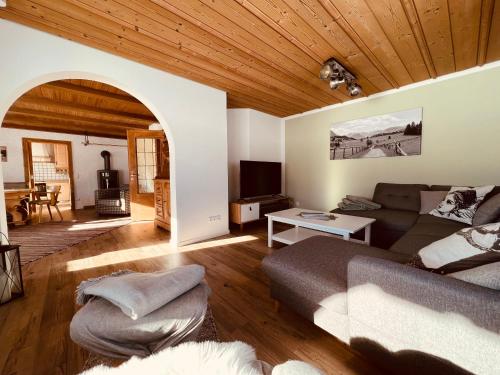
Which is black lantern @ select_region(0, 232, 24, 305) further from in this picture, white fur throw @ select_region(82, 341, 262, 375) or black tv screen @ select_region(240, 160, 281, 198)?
black tv screen @ select_region(240, 160, 281, 198)

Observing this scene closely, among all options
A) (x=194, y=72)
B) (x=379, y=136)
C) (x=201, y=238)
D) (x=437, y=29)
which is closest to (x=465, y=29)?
(x=437, y=29)

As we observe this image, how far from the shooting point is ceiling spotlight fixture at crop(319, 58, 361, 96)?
2.37 m

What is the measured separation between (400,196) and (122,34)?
3941 millimetres

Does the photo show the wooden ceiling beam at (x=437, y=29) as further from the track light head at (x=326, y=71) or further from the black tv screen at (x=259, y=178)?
the black tv screen at (x=259, y=178)

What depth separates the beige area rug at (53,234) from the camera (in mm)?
2818

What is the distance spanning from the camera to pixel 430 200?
2.71 m

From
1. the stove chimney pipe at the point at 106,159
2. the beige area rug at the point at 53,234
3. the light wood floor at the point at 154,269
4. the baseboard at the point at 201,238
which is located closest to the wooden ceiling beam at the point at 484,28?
the light wood floor at the point at 154,269

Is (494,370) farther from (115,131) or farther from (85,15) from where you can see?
(115,131)

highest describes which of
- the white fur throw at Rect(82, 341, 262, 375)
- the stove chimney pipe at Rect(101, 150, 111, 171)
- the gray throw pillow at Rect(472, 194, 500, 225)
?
the stove chimney pipe at Rect(101, 150, 111, 171)

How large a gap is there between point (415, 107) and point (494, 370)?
11.8 feet

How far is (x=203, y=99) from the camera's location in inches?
122

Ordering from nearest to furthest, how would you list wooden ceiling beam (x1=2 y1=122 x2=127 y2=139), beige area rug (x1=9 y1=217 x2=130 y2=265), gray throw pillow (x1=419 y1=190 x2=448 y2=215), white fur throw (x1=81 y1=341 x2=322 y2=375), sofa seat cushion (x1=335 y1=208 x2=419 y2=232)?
white fur throw (x1=81 y1=341 x2=322 y2=375) → sofa seat cushion (x1=335 y1=208 x2=419 y2=232) → gray throw pillow (x1=419 y1=190 x2=448 y2=215) → beige area rug (x1=9 y1=217 x2=130 y2=265) → wooden ceiling beam (x1=2 y1=122 x2=127 y2=139)

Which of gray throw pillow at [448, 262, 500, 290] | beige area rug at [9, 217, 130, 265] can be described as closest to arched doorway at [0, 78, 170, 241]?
beige area rug at [9, 217, 130, 265]

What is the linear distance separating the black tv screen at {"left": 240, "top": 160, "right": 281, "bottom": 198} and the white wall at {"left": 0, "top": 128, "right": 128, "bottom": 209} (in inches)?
215
